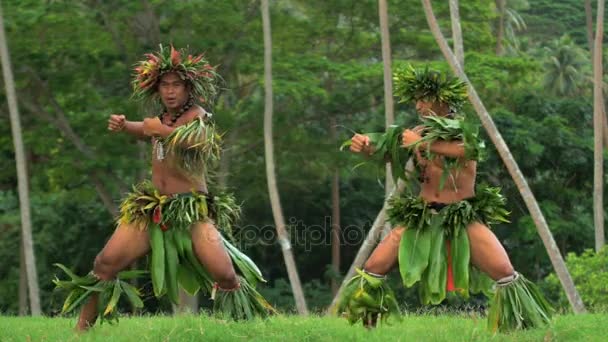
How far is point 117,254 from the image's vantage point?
8.03 metres

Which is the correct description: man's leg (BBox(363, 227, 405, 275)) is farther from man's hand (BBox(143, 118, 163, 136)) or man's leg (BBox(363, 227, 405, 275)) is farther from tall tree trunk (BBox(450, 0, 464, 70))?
tall tree trunk (BBox(450, 0, 464, 70))

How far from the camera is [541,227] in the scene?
59.3 feet

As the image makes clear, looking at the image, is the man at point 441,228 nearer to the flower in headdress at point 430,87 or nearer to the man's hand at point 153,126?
the flower in headdress at point 430,87

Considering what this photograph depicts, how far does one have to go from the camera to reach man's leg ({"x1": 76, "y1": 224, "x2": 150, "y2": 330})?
8031 millimetres

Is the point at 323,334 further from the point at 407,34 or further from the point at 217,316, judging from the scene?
the point at 407,34

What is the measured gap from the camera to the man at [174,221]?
802cm

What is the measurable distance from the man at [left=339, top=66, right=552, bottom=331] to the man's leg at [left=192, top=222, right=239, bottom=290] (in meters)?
0.91

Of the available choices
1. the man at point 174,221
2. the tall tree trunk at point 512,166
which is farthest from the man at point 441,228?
the tall tree trunk at point 512,166

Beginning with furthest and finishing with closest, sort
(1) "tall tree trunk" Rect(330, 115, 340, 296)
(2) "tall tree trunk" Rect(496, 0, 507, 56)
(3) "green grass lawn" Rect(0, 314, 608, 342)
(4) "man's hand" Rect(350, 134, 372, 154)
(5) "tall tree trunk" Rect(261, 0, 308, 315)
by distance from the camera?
1. (1) "tall tree trunk" Rect(330, 115, 340, 296)
2. (2) "tall tree trunk" Rect(496, 0, 507, 56)
3. (5) "tall tree trunk" Rect(261, 0, 308, 315)
4. (4) "man's hand" Rect(350, 134, 372, 154)
5. (3) "green grass lawn" Rect(0, 314, 608, 342)

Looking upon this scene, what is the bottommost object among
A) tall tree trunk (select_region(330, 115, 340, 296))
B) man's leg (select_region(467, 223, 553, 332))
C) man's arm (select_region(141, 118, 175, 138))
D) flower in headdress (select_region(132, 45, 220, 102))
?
tall tree trunk (select_region(330, 115, 340, 296))

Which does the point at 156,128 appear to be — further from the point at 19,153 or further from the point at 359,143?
the point at 19,153

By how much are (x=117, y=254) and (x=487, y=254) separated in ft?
8.83

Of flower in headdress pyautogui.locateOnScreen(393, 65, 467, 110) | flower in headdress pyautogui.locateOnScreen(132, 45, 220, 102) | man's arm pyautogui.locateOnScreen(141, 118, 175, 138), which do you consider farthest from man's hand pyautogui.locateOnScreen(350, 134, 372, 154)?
man's arm pyautogui.locateOnScreen(141, 118, 175, 138)

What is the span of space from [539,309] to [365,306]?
126 cm
